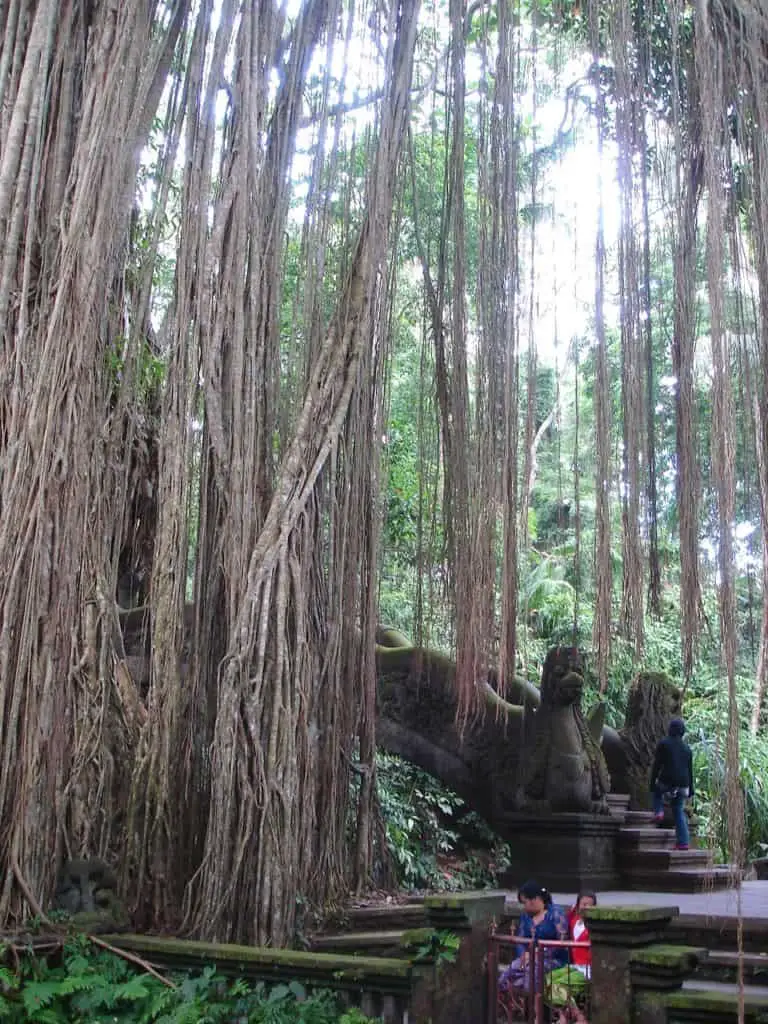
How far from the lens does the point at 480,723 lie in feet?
26.9

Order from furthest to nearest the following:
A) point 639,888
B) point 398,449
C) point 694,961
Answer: point 398,449 → point 639,888 → point 694,961

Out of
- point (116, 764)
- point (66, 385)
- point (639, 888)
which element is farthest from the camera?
point (639, 888)

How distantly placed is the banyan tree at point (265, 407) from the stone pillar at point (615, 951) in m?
0.79

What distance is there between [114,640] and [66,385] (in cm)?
134

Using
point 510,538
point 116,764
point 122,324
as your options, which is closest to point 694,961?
point 510,538

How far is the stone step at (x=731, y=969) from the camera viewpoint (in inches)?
166

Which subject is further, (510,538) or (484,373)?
(484,373)

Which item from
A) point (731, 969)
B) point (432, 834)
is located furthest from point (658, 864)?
point (731, 969)

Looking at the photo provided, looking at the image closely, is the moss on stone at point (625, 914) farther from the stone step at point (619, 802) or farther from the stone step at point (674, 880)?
the stone step at point (619, 802)

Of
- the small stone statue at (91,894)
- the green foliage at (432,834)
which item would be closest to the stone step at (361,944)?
the small stone statue at (91,894)

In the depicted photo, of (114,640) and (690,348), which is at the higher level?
(690,348)

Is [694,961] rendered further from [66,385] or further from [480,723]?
[480,723]

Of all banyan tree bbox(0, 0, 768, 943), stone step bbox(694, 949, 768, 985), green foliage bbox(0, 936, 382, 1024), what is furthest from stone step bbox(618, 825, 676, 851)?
green foliage bbox(0, 936, 382, 1024)

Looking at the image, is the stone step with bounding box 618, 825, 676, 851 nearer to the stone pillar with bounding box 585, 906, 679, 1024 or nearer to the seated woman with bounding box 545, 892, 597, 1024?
the seated woman with bounding box 545, 892, 597, 1024
